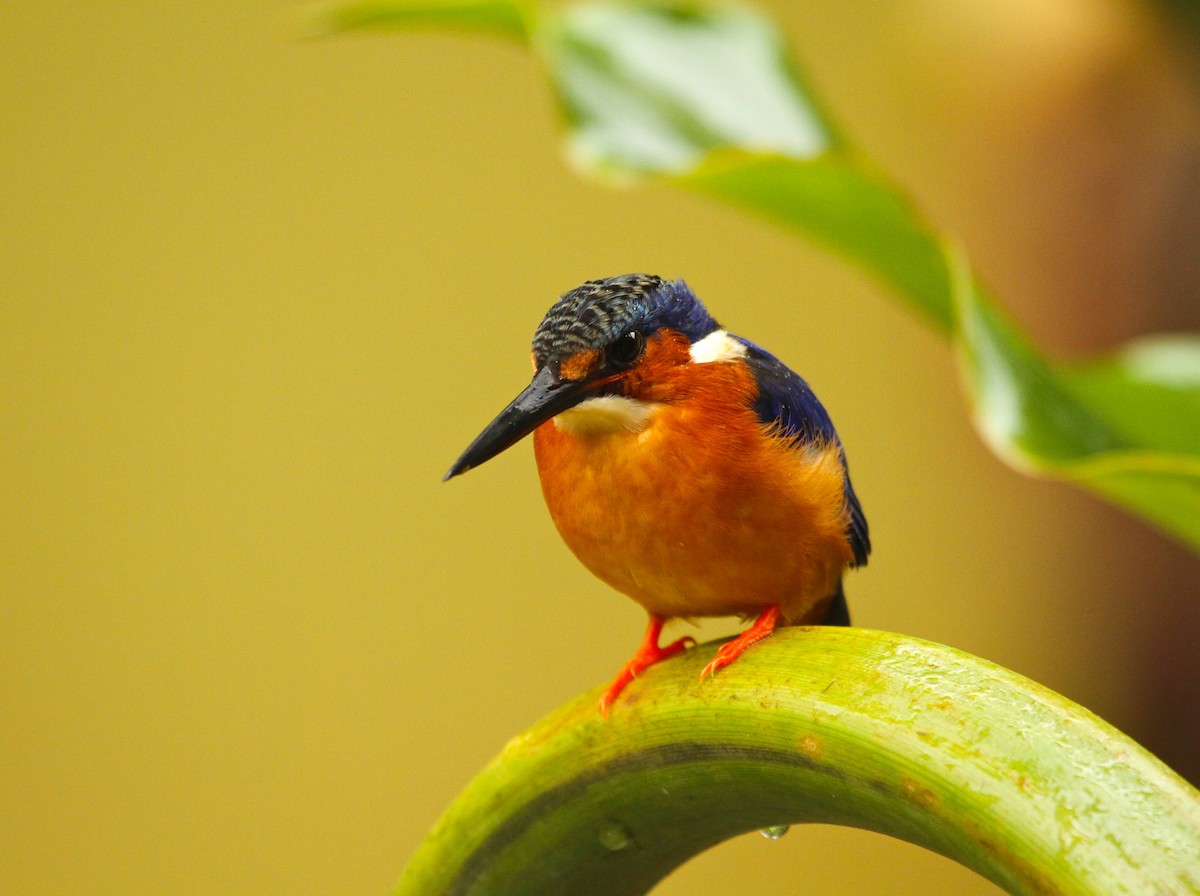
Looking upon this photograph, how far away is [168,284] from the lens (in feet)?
6.08

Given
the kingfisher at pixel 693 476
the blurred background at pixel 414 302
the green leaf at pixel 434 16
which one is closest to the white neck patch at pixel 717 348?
the kingfisher at pixel 693 476

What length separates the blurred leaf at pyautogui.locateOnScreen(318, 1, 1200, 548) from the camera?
1.98ft

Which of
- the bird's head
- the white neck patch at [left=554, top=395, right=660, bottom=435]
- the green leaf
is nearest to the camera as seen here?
the bird's head

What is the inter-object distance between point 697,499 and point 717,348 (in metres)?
0.08

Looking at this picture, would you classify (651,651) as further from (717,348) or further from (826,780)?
(826,780)

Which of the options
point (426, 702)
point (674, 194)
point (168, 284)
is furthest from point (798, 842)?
point (168, 284)

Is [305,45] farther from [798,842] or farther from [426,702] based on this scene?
[798,842]

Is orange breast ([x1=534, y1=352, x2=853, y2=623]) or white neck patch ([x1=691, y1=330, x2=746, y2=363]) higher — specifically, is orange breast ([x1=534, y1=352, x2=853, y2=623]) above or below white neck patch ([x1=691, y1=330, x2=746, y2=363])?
below

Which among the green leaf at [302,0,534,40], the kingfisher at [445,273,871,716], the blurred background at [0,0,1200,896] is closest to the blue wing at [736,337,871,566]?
the kingfisher at [445,273,871,716]

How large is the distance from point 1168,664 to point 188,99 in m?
2.34

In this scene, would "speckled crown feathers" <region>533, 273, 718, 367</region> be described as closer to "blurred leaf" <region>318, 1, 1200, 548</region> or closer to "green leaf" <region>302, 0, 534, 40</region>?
"blurred leaf" <region>318, 1, 1200, 548</region>

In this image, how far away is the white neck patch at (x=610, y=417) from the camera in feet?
1.82

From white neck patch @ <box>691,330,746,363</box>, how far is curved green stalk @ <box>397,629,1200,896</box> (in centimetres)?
15

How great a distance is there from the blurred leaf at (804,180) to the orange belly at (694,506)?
3.8 inches
